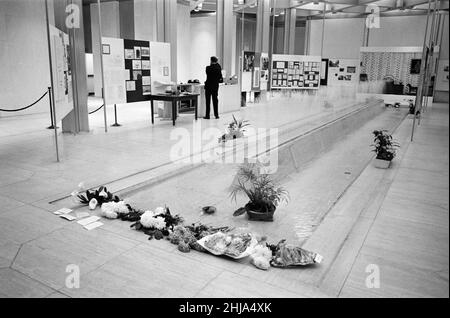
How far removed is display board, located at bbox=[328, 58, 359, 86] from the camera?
2164 cm

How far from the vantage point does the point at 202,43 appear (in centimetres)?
2327

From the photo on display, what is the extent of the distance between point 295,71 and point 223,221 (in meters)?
15.4

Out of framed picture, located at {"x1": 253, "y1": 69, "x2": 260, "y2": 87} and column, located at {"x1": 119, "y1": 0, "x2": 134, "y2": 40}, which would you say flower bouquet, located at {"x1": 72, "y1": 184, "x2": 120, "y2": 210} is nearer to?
column, located at {"x1": 119, "y1": 0, "x2": 134, "y2": 40}

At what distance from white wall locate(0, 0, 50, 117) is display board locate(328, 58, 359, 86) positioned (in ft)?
50.0

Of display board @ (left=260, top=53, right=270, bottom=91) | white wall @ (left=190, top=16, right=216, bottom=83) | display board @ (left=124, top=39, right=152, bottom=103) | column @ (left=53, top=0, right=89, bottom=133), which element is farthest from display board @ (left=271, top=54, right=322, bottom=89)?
column @ (left=53, top=0, right=89, bottom=133)

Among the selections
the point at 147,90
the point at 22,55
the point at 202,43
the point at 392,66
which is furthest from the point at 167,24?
the point at 392,66

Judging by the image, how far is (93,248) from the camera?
3.71 metres

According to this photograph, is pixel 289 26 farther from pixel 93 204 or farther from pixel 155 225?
pixel 155 225

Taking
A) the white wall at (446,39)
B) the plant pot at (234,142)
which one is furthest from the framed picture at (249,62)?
the white wall at (446,39)

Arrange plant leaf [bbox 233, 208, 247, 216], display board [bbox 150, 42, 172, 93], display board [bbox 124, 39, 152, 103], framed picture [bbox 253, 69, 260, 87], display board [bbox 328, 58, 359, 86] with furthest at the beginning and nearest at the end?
display board [bbox 328, 58, 359, 86] → framed picture [bbox 253, 69, 260, 87] → display board [bbox 150, 42, 172, 93] → display board [bbox 124, 39, 152, 103] → plant leaf [bbox 233, 208, 247, 216]
